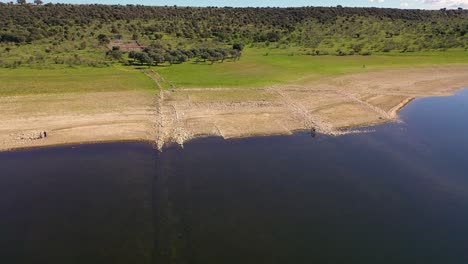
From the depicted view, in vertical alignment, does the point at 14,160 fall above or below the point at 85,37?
below

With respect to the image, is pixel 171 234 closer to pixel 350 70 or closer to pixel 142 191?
pixel 142 191

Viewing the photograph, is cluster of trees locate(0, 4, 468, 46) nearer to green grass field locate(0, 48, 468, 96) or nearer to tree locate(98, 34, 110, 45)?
tree locate(98, 34, 110, 45)

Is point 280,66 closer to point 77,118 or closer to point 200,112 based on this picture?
point 200,112

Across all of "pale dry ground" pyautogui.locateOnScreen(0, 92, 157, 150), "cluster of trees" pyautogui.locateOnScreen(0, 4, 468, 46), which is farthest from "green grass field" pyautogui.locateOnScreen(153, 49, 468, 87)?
"cluster of trees" pyautogui.locateOnScreen(0, 4, 468, 46)

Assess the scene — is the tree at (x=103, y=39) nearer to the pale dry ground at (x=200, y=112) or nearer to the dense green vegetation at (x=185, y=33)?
the dense green vegetation at (x=185, y=33)

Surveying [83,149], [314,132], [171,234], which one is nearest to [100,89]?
[83,149]

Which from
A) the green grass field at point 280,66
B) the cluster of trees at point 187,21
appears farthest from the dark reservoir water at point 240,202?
the cluster of trees at point 187,21

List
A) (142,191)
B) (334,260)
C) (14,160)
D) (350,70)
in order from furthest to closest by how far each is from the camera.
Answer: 1. (350,70)
2. (14,160)
3. (142,191)
4. (334,260)
